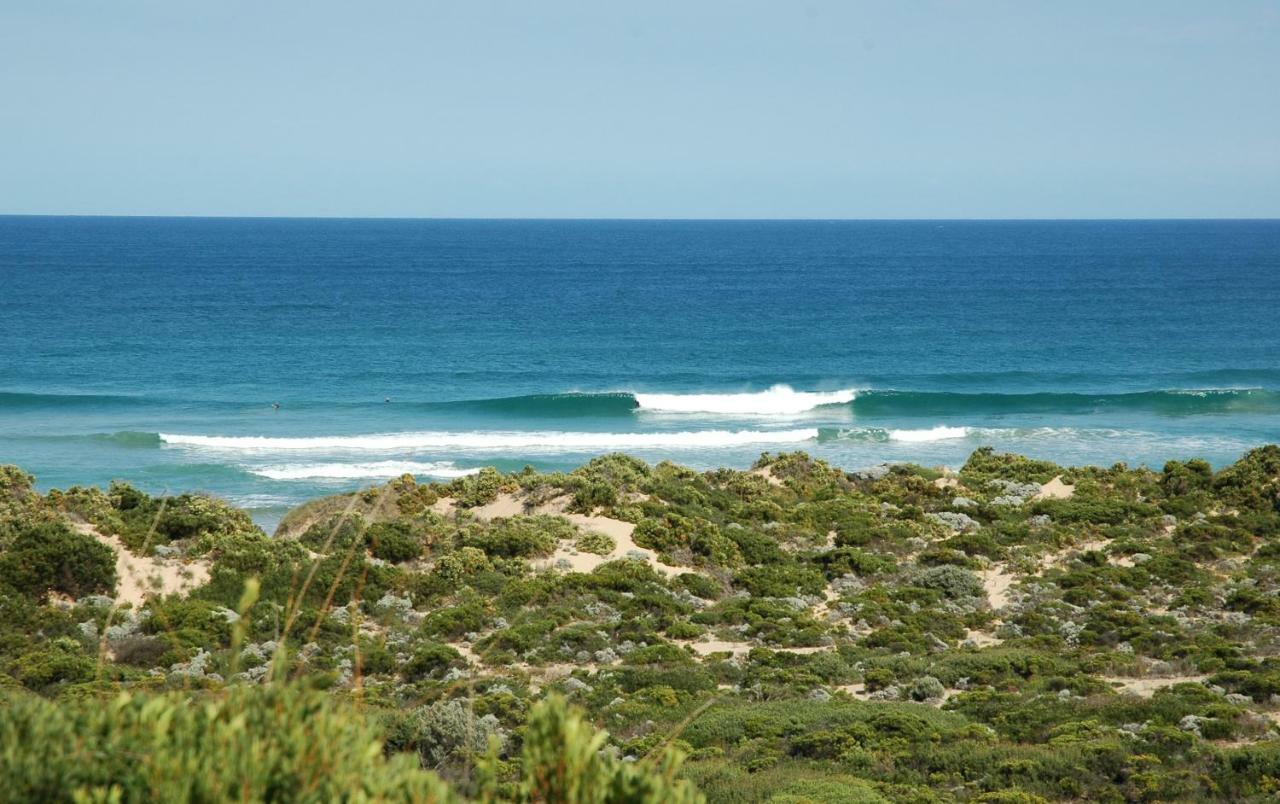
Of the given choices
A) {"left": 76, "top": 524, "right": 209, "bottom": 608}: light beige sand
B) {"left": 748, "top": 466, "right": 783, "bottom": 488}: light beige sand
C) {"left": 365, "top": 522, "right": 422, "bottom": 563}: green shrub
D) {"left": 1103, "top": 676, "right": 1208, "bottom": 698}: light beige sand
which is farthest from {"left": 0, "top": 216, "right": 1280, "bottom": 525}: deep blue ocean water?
{"left": 1103, "top": 676, "right": 1208, "bottom": 698}: light beige sand

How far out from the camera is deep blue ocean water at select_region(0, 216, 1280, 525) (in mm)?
41500

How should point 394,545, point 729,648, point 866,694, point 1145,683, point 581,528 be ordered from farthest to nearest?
point 581,528 → point 394,545 → point 729,648 → point 866,694 → point 1145,683

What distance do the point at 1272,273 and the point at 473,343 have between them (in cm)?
9646

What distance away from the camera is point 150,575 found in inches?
792

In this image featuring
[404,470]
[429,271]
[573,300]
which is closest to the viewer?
[404,470]

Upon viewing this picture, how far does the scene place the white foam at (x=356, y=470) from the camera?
3700cm

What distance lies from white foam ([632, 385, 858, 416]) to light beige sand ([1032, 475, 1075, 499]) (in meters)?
21.3

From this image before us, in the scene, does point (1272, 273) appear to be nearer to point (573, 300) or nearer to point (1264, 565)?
point (573, 300)

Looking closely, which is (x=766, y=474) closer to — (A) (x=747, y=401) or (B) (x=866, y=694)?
(B) (x=866, y=694)

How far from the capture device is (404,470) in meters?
37.5

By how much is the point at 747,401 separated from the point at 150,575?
35.4 meters

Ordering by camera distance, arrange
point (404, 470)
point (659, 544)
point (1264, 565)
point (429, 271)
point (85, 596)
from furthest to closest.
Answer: point (429, 271), point (404, 470), point (659, 544), point (1264, 565), point (85, 596)

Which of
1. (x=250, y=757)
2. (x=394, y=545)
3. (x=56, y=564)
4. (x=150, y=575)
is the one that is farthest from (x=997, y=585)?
(x=250, y=757)

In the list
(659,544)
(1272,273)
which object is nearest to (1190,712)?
(659,544)
